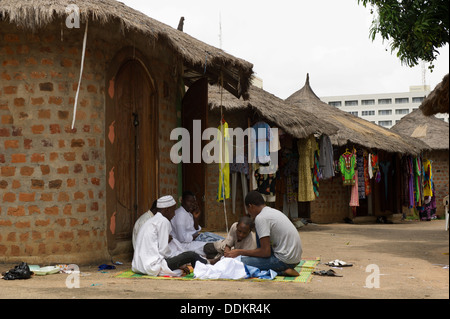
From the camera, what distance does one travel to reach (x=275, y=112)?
12594mm

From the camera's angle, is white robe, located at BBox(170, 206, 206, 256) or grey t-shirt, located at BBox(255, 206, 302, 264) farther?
white robe, located at BBox(170, 206, 206, 256)

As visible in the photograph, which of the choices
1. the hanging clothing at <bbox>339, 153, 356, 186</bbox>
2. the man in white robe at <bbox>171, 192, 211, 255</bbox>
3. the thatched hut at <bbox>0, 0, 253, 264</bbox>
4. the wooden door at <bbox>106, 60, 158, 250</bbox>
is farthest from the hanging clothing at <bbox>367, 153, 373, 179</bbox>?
the thatched hut at <bbox>0, 0, 253, 264</bbox>

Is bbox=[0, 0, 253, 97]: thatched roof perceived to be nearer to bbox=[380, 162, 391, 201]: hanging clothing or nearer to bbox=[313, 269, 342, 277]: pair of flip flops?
bbox=[313, 269, 342, 277]: pair of flip flops

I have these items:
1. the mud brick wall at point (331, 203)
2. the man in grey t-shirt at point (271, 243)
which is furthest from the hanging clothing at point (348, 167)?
the man in grey t-shirt at point (271, 243)

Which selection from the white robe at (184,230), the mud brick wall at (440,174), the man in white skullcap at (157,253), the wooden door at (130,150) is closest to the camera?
the man in white skullcap at (157,253)

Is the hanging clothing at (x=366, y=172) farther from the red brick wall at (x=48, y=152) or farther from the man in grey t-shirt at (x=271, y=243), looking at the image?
the red brick wall at (x=48, y=152)

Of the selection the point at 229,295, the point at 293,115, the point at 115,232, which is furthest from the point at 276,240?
the point at 293,115

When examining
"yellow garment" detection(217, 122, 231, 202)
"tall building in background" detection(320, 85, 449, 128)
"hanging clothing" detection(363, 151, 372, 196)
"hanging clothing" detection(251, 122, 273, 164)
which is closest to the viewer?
"yellow garment" detection(217, 122, 231, 202)

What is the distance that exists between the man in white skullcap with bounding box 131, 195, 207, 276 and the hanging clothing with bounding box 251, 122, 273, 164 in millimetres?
6046

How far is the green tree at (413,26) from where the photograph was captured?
27.5ft

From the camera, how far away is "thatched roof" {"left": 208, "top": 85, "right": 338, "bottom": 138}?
12.3 m

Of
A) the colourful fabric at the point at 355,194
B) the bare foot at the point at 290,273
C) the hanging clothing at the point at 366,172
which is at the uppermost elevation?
the hanging clothing at the point at 366,172

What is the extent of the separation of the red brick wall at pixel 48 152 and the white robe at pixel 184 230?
1111 millimetres

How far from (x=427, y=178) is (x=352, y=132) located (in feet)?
15.0
